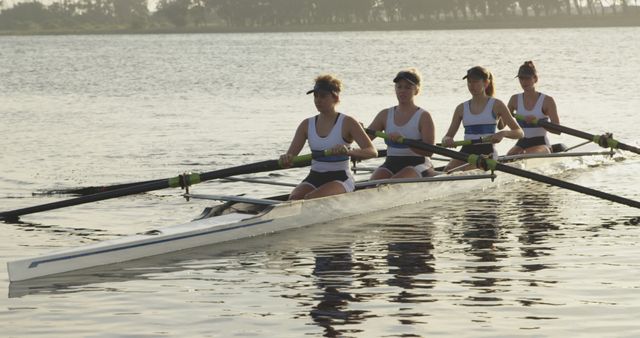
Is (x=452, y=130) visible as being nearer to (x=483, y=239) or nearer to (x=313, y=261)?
(x=483, y=239)

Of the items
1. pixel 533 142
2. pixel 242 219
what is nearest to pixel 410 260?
pixel 242 219

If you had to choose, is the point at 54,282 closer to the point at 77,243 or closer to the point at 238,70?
the point at 77,243

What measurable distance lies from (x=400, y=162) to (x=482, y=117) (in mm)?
2092

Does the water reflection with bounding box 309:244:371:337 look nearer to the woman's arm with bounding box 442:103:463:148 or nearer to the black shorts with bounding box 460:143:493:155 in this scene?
the woman's arm with bounding box 442:103:463:148

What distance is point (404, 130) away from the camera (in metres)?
15.9

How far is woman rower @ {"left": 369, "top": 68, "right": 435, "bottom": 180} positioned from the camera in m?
15.5

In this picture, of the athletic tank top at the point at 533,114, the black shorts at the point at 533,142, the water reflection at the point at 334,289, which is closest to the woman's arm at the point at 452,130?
the athletic tank top at the point at 533,114

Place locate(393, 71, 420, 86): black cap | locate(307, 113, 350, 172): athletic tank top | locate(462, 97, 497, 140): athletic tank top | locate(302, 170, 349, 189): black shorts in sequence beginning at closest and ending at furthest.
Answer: locate(307, 113, 350, 172): athletic tank top
locate(302, 170, 349, 189): black shorts
locate(393, 71, 420, 86): black cap
locate(462, 97, 497, 140): athletic tank top

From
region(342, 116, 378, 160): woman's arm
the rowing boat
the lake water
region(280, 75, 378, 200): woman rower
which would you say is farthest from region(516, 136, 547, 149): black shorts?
region(342, 116, 378, 160): woman's arm

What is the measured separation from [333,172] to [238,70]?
204 feet

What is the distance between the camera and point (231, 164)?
25312mm

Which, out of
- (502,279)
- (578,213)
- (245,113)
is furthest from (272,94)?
(502,279)

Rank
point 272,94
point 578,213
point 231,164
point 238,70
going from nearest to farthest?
point 578,213 → point 231,164 → point 272,94 → point 238,70

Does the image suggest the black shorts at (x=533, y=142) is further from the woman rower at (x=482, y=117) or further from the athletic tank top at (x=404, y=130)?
the athletic tank top at (x=404, y=130)
